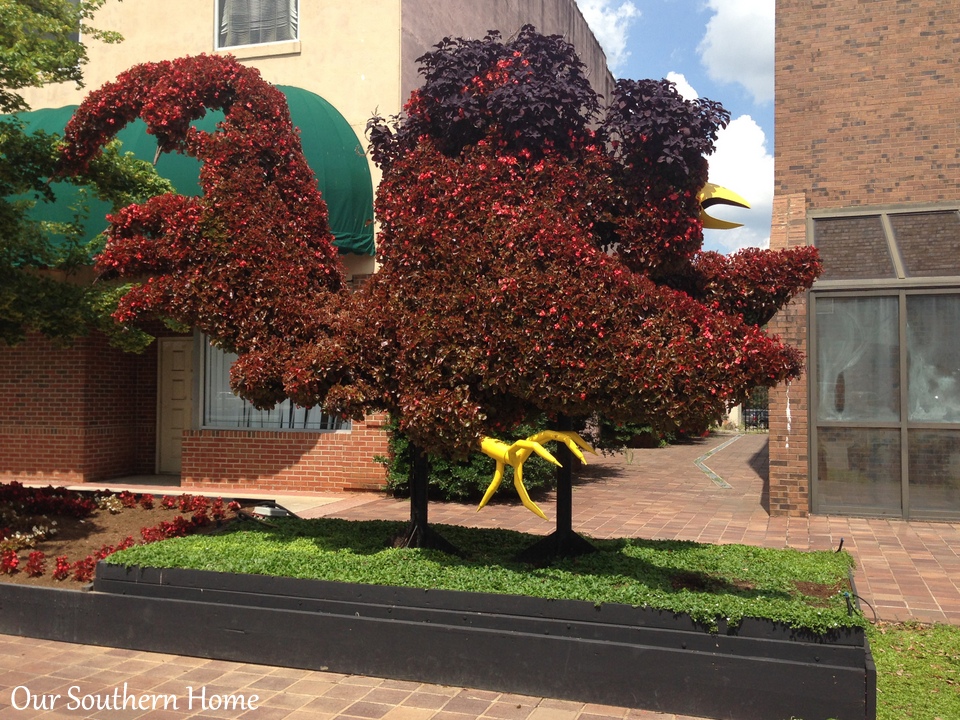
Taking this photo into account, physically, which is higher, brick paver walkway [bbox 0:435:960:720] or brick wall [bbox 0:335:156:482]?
brick wall [bbox 0:335:156:482]

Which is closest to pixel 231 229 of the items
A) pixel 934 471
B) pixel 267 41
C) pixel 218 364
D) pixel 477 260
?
pixel 477 260

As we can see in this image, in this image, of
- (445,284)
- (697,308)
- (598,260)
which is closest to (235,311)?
(445,284)

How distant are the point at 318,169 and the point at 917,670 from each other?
27.5 feet

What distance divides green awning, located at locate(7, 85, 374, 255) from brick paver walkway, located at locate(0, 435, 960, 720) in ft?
12.1

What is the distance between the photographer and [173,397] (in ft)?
44.0

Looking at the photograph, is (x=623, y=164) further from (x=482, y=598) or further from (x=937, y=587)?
(x=937, y=587)

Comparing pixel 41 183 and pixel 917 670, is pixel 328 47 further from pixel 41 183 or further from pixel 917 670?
pixel 917 670

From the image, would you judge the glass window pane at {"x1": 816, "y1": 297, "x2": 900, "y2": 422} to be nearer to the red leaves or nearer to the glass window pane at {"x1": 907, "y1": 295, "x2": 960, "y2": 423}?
the glass window pane at {"x1": 907, "y1": 295, "x2": 960, "y2": 423}

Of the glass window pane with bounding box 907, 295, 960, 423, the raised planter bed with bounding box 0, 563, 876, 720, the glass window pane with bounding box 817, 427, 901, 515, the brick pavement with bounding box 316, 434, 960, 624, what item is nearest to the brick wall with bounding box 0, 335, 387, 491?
the brick pavement with bounding box 316, 434, 960, 624

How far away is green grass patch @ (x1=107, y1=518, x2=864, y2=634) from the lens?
4410 mm

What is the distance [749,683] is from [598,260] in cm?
235

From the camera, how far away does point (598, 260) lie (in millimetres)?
4598

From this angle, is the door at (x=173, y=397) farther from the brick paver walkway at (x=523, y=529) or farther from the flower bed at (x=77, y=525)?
the flower bed at (x=77, y=525)

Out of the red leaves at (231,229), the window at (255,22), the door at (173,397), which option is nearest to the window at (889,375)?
the red leaves at (231,229)
